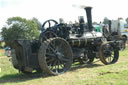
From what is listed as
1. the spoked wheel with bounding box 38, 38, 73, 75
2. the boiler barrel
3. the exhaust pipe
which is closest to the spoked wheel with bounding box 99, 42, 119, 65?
the boiler barrel

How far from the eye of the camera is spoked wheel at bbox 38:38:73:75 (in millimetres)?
6305

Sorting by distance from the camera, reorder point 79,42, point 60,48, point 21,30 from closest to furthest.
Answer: point 60,48
point 79,42
point 21,30

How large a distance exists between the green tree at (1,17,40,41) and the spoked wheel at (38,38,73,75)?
39.7 metres

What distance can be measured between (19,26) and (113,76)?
151ft

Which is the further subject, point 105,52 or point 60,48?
point 105,52

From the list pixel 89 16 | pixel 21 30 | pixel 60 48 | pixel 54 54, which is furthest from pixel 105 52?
pixel 21 30

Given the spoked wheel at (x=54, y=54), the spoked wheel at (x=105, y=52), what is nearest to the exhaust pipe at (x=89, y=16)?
the spoked wheel at (x=105, y=52)

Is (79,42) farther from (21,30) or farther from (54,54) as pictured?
(21,30)

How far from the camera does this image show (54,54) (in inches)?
270

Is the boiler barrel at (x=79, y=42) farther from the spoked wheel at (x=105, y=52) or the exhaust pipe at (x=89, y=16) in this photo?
the exhaust pipe at (x=89, y=16)

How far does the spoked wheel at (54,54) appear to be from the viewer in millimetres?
6305

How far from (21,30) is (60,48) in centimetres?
4298

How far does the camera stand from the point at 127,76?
5.65 metres

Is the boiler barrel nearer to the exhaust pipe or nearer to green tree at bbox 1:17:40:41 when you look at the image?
the exhaust pipe
